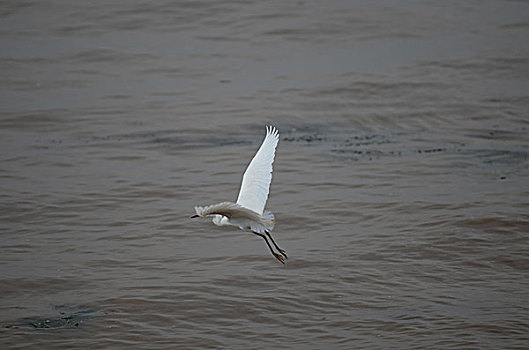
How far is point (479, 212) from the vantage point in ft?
28.8

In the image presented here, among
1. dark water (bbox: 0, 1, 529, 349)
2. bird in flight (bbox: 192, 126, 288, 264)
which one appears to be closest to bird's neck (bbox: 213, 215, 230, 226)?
bird in flight (bbox: 192, 126, 288, 264)

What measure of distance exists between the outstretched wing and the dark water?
1.00 m

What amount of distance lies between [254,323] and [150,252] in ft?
5.86

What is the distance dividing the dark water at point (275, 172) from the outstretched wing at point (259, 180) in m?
1.00

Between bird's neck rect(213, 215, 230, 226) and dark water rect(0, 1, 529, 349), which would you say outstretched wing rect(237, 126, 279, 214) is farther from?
dark water rect(0, 1, 529, 349)

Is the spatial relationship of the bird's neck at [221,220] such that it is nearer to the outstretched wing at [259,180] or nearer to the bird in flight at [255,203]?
the bird in flight at [255,203]

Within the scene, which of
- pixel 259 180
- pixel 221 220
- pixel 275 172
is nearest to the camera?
pixel 221 220

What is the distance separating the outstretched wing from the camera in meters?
6.11

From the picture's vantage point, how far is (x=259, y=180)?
6.27 meters

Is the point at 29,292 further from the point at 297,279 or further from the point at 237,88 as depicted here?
the point at 237,88

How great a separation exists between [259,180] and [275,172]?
4066mm

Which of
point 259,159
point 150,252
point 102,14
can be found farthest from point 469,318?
point 102,14

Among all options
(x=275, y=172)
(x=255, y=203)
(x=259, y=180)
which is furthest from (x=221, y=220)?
(x=275, y=172)

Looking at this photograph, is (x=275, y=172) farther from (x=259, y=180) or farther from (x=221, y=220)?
(x=221, y=220)
